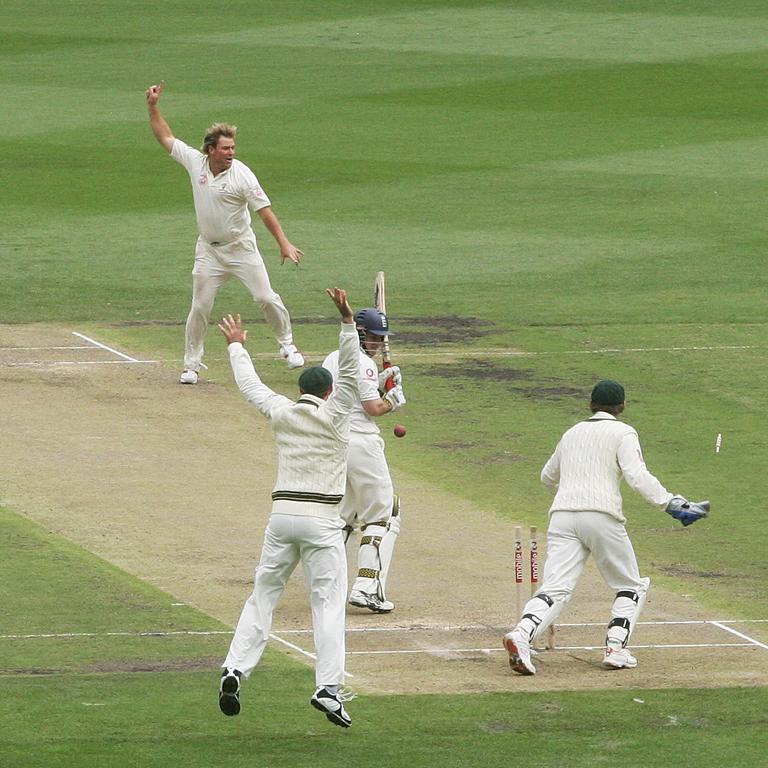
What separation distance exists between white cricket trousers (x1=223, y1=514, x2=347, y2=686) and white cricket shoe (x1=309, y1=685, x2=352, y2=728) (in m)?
0.18

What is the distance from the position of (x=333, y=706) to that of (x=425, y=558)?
4.05 metres

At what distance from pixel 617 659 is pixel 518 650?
2.28ft

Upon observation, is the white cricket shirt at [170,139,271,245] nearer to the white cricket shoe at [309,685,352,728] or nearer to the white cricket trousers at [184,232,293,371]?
the white cricket trousers at [184,232,293,371]

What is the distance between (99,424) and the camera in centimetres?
1850

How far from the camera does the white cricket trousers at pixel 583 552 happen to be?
40.9ft

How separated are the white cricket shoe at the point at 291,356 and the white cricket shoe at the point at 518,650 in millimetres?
8376

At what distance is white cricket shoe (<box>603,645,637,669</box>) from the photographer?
1235cm

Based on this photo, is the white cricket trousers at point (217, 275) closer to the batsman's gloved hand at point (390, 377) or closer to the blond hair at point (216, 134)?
the blond hair at point (216, 134)

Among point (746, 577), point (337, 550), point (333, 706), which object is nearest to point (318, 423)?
point (337, 550)

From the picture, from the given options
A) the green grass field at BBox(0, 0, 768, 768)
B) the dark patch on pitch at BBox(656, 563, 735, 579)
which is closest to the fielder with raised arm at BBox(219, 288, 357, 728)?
the green grass field at BBox(0, 0, 768, 768)

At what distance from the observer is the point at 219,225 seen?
63.4ft

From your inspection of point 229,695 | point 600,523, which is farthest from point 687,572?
point 229,695

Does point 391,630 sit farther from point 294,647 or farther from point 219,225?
point 219,225

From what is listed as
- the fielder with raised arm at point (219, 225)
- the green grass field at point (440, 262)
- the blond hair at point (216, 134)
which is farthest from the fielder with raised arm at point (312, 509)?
the blond hair at point (216, 134)
